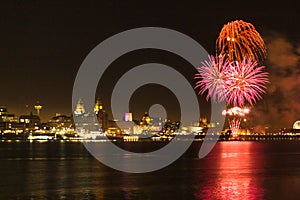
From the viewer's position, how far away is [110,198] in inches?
1154

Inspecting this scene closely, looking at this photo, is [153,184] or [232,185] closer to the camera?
[232,185]

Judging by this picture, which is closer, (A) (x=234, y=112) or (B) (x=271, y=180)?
(B) (x=271, y=180)

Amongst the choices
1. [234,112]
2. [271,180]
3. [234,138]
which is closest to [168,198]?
[271,180]

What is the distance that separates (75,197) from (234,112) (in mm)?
48303

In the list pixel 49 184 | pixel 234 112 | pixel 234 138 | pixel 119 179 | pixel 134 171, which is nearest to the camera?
pixel 49 184

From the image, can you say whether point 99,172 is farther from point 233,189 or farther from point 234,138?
point 234,138

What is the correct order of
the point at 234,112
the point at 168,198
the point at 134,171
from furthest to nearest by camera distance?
the point at 234,112
the point at 134,171
the point at 168,198

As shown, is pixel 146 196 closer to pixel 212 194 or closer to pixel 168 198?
pixel 168 198

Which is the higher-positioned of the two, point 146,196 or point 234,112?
point 234,112

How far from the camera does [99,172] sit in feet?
151

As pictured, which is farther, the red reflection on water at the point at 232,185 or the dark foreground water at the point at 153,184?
the dark foreground water at the point at 153,184

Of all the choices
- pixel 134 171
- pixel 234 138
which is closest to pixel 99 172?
pixel 134 171

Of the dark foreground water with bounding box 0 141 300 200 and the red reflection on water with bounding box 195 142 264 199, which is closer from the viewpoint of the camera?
the red reflection on water with bounding box 195 142 264 199

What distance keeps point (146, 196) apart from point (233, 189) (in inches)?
220
